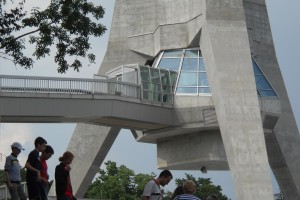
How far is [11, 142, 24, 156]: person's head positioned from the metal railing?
23.4 meters

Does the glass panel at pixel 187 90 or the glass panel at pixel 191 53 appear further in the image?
the glass panel at pixel 191 53

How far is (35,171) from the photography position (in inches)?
640

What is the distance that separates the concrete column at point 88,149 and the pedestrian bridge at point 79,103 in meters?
4.77

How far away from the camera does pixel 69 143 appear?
5222 centimetres

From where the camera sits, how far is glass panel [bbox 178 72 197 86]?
4688 centimetres

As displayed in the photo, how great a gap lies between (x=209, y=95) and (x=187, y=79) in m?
2.15

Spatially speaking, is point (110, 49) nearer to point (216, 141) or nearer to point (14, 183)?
point (216, 141)

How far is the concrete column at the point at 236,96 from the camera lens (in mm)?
40875

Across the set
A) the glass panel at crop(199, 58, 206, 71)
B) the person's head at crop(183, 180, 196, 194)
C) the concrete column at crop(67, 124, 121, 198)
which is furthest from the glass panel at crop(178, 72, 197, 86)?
the person's head at crop(183, 180, 196, 194)

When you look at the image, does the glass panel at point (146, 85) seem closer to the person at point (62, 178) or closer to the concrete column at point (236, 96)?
the concrete column at point (236, 96)

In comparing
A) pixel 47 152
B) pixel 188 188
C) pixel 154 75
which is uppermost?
pixel 154 75

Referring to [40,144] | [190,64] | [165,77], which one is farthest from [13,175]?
[190,64]

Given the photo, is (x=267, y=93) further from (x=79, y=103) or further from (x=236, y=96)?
(x=79, y=103)

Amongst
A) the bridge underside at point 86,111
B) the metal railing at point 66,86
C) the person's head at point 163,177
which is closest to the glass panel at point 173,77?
the bridge underside at point 86,111
